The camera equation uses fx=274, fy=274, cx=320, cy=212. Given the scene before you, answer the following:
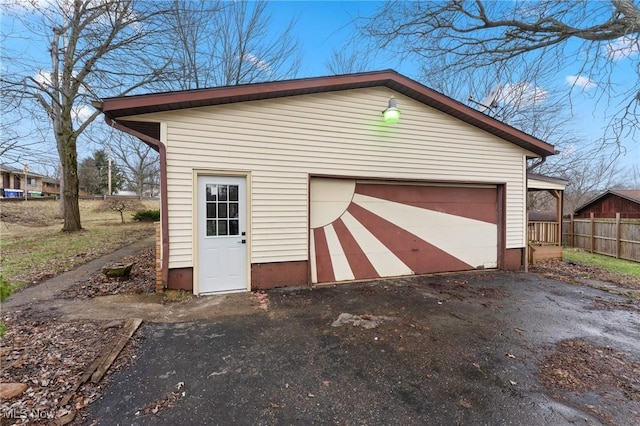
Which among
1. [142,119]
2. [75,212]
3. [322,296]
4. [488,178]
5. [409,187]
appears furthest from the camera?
[75,212]

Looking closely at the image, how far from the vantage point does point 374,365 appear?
9.12 feet

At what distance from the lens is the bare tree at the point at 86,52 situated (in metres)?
7.99

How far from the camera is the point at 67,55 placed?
941cm

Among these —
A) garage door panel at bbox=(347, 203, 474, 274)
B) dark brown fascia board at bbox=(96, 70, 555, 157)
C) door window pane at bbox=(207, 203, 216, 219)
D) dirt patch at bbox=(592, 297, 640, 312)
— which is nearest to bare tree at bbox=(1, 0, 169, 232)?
dark brown fascia board at bbox=(96, 70, 555, 157)

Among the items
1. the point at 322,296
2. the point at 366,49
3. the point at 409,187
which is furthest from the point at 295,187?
the point at 366,49

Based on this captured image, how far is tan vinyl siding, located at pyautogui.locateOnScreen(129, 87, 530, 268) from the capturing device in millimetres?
4586

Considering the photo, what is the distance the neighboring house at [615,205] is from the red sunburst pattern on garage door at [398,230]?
635 inches

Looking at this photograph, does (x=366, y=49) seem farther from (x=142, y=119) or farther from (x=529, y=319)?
(x=529, y=319)

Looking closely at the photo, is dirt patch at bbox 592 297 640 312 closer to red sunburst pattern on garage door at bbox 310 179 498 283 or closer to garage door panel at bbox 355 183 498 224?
red sunburst pattern on garage door at bbox 310 179 498 283

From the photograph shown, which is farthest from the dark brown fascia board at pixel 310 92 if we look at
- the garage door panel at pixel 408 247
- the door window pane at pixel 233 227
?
the garage door panel at pixel 408 247

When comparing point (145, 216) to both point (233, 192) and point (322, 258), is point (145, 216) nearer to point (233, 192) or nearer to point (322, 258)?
point (233, 192)

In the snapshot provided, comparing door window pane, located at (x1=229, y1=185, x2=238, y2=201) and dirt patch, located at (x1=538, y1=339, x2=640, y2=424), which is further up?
door window pane, located at (x1=229, y1=185, x2=238, y2=201)

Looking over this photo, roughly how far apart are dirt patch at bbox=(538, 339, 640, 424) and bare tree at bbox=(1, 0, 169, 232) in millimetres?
11371

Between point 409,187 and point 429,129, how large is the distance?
54.2 inches
